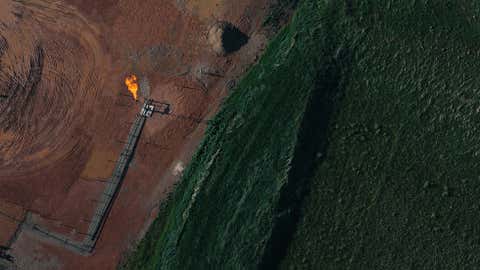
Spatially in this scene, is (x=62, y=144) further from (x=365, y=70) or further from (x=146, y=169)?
(x=365, y=70)

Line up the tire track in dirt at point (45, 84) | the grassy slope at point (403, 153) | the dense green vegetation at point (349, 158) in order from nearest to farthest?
1. the grassy slope at point (403, 153)
2. the dense green vegetation at point (349, 158)
3. the tire track in dirt at point (45, 84)

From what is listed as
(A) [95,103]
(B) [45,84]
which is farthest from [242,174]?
(B) [45,84]

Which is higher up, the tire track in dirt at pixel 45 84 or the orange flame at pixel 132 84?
the orange flame at pixel 132 84

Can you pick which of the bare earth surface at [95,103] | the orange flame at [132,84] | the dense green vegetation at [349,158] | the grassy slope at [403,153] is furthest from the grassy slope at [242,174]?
the orange flame at [132,84]

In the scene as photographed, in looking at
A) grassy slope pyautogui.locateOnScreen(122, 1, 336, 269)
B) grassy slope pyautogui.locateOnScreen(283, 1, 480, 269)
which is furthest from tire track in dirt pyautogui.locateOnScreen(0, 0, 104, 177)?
grassy slope pyautogui.locateOnScreen(283, 1, 480, 269)

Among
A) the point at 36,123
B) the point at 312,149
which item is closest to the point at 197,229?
the point at 312,149

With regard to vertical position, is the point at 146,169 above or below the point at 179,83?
below

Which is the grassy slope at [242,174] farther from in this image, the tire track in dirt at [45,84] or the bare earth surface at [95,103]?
the tire track in dirt at [45,84]
